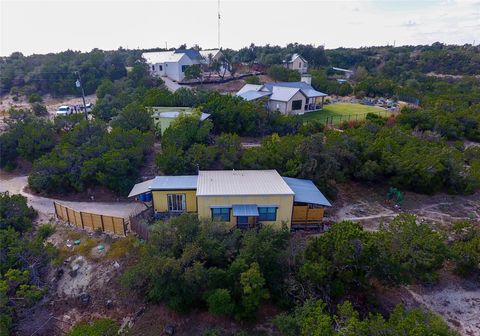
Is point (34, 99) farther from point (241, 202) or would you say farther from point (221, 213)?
point (241, 202)

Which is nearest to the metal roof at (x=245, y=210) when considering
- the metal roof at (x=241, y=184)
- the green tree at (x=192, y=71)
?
the metal roof at (x=241, y=184)

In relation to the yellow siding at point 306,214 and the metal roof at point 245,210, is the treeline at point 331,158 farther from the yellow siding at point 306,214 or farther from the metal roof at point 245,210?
the metal roof at point 245,210

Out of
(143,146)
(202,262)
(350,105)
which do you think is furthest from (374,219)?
(350,105)

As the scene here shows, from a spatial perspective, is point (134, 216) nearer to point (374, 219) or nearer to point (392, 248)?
point (392, 248)

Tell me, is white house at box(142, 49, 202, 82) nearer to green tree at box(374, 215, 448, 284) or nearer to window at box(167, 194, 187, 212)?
window at box(167, 194, 187, 212)

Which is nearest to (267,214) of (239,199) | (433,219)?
(239,199)

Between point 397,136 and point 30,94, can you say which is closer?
point 397,136
